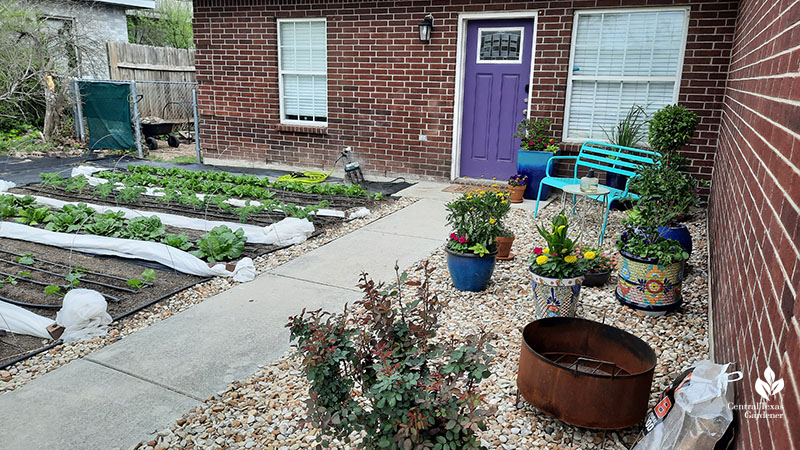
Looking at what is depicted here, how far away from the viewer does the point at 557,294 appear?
3195mm

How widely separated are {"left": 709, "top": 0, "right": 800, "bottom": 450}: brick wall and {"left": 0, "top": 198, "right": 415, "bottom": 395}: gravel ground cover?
123 inches

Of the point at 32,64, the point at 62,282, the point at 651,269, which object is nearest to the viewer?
the point at 651,269

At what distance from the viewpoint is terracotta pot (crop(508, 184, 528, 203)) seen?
6576mm

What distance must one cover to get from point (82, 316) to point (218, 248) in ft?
4.64

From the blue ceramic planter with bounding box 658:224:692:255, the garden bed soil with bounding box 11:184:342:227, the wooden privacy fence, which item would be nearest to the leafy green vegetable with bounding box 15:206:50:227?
the garden bed soil with bounding box 11:184:342:227

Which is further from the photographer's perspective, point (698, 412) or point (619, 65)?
point (619, 65)

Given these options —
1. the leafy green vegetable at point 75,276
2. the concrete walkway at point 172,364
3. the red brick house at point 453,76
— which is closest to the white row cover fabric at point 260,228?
the concrete walkway at point 172,364

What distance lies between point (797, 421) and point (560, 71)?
6.36 meters

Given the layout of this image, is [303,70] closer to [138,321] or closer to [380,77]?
[380,77]

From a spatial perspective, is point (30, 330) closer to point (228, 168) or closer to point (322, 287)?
point (322, 287)

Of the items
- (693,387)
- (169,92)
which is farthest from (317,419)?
(169,92)

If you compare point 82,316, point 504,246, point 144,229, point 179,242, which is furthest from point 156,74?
point 504,246

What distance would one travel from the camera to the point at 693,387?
1.71 metres

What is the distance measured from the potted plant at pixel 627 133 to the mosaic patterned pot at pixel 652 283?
3.00 metres
